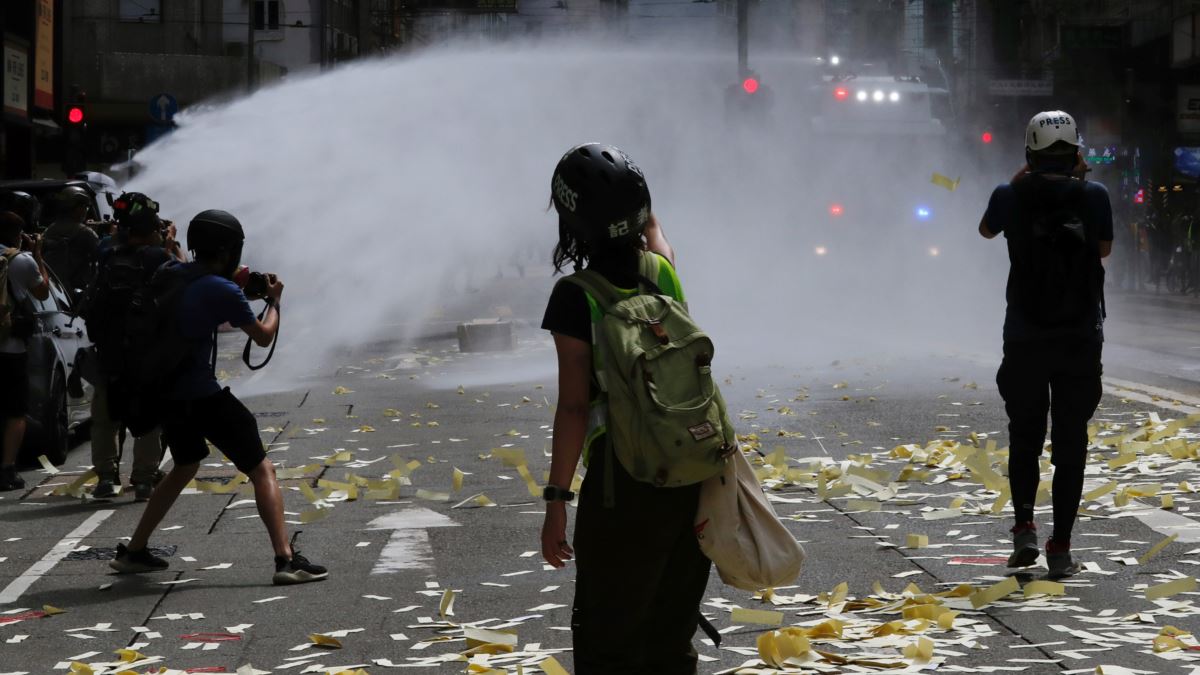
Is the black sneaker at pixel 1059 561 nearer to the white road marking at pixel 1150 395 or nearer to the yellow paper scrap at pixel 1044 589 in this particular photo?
the yellow paper scrap at pixel 1044 589

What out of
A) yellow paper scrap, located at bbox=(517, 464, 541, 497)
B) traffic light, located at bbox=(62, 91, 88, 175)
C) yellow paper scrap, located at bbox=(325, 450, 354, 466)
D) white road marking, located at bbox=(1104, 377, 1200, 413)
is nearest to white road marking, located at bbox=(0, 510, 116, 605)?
yellow paper scrap, located at bbox=(325, 450, 354, 466)

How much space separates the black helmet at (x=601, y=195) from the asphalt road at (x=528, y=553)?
2.53 ft

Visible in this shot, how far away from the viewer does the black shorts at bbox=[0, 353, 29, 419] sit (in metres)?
10.3

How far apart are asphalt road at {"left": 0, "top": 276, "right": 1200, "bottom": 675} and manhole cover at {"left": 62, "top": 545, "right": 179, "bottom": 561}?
29mm

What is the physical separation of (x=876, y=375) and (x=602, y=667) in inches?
487

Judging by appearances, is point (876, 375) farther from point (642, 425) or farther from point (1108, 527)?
point (642, 425)

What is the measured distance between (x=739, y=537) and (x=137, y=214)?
6.15 metres

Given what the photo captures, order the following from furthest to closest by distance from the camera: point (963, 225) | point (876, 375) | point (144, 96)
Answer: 1. point (144, 96)
2. point (963, 225)
3. point (876, 375)

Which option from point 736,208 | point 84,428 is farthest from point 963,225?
point 84,428

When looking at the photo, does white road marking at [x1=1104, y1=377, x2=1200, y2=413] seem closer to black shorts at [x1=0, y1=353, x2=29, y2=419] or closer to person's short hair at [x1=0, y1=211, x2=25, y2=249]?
black shorts at [x1=0, y1=353, x2=29, y2=419]

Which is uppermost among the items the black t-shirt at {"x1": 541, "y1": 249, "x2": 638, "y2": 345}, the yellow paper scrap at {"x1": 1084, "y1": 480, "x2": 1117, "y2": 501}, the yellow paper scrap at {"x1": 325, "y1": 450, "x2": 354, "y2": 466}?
the black t-shirt at {"x1": 541, "y1": 249, "x2": 638, "y2": 345}

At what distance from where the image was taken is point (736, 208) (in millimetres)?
32438

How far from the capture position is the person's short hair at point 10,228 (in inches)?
416

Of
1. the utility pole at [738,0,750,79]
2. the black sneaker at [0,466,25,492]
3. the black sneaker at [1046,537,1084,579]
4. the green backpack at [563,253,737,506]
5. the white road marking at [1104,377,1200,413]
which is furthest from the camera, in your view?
the utility pole at [738,0,750,79]
